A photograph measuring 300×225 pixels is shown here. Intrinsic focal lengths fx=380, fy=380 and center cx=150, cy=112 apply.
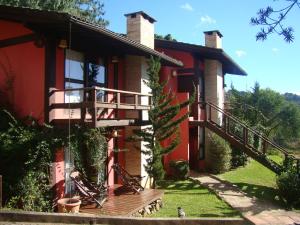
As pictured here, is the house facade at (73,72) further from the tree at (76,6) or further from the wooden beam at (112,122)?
the tree at (76,6)

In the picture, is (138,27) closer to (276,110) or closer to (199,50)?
(199,50)

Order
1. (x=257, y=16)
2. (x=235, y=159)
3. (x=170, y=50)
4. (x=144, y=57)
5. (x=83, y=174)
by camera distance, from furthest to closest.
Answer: (x=235, y=159) → (x=170, y=50) → (x=144, y=57) → (x=83, y=174) → (x=257, y=16)

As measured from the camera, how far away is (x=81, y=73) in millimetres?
12359

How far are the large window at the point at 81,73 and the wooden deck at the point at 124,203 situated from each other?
3298 mm

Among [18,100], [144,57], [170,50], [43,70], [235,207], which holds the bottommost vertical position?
[235,207]

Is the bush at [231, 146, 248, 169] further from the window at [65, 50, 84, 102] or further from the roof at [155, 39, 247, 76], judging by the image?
the window at [65, 50, 84, 102]

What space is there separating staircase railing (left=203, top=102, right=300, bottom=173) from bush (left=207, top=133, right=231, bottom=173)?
2.52 feet

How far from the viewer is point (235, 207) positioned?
41.4 ft

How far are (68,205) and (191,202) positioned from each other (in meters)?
4.85

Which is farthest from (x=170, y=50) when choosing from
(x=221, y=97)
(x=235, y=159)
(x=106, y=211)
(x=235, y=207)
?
(x=106, y=211)

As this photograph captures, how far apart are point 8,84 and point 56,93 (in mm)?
1489

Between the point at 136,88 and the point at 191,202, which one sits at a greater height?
the point at 136,88

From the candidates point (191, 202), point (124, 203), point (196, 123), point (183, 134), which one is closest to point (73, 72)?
point (124, 203)

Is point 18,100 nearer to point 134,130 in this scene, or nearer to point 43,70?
point 43,70
